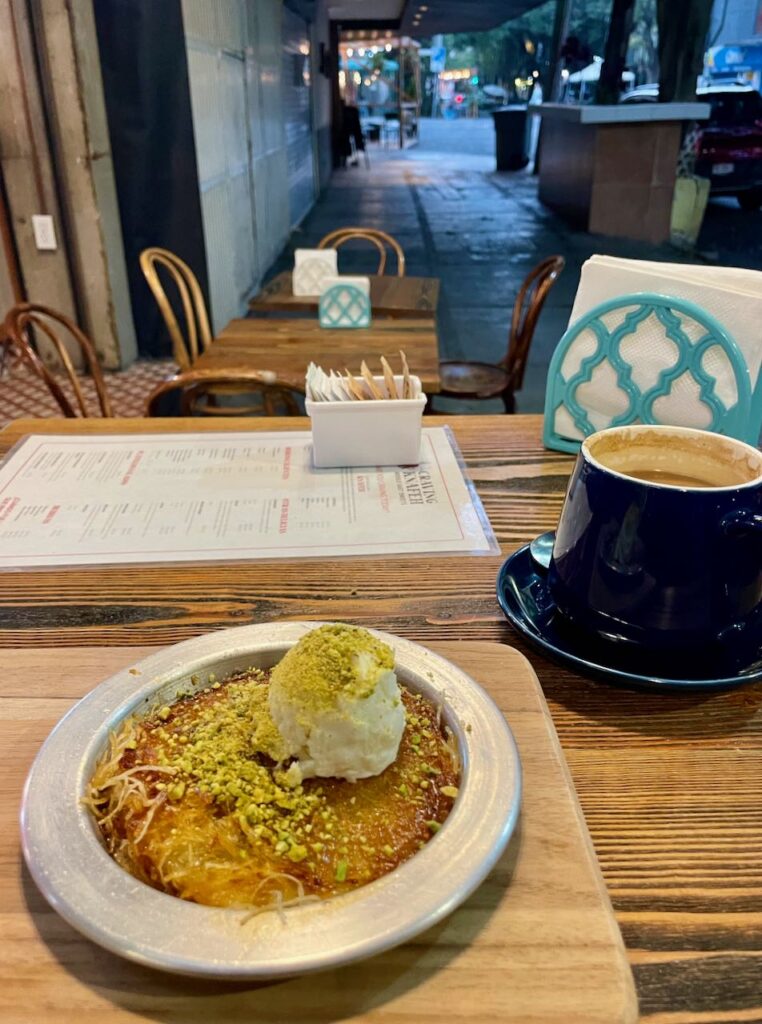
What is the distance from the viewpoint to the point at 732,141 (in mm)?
8695

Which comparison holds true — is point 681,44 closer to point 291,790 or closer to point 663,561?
point 663,561

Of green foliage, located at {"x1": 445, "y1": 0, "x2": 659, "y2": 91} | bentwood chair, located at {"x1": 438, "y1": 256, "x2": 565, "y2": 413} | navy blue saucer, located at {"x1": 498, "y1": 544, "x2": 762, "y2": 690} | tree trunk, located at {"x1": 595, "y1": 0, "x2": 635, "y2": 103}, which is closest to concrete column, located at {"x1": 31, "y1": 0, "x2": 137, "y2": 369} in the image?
bentwood chair, located at {"x1": 438, "y1": 256, "x2": 565, "y2": 413}

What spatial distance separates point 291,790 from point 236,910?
8cm

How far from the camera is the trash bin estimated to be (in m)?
14.8

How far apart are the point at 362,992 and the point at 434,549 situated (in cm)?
54

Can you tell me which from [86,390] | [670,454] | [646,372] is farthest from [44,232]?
[670,454]

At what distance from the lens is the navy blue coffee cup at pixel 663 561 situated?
58 centimetres

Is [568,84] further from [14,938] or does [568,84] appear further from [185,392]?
[14,938]

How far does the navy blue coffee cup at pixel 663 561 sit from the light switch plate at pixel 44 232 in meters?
3.64

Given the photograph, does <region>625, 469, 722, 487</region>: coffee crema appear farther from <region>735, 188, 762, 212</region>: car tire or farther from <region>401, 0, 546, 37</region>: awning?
<region>401, 0, 546, 37</region>: awning

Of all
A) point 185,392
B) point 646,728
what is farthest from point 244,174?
point 646,728

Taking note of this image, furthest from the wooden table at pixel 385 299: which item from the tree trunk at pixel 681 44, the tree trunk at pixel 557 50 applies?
the tree trunk at pixel 557 50

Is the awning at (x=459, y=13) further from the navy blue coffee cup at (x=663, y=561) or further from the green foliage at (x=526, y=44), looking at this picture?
the navy blue coffee cup at (x=663, y=561)

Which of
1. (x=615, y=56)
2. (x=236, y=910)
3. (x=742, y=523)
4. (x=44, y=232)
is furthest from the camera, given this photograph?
(x=615, y=56)
